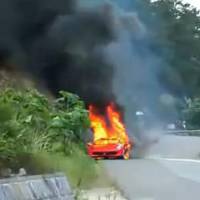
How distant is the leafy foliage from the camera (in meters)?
8.28

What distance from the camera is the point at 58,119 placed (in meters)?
12.1

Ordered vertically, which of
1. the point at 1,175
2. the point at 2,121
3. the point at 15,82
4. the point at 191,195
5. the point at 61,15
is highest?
the point at 61,15

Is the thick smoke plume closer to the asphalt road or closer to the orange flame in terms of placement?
the orange flame

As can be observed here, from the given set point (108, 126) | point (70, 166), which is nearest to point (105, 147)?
point (108, 126)

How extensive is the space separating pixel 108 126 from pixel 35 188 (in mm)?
19493

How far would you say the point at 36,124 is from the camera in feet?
35.0

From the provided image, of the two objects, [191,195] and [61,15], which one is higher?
[61,15]

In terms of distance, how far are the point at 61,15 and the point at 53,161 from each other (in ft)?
47.0

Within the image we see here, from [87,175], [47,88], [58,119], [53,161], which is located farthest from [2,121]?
[47,88]

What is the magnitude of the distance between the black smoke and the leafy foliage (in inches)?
296

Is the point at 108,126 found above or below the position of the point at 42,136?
above

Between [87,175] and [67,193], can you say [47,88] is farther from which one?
[67,193]

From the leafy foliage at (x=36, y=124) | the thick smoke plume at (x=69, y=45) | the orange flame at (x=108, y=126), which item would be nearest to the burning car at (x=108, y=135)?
the orange flame at (x=108, y=126)

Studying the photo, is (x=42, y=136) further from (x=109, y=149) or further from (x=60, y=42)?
(x=109, y=149)
